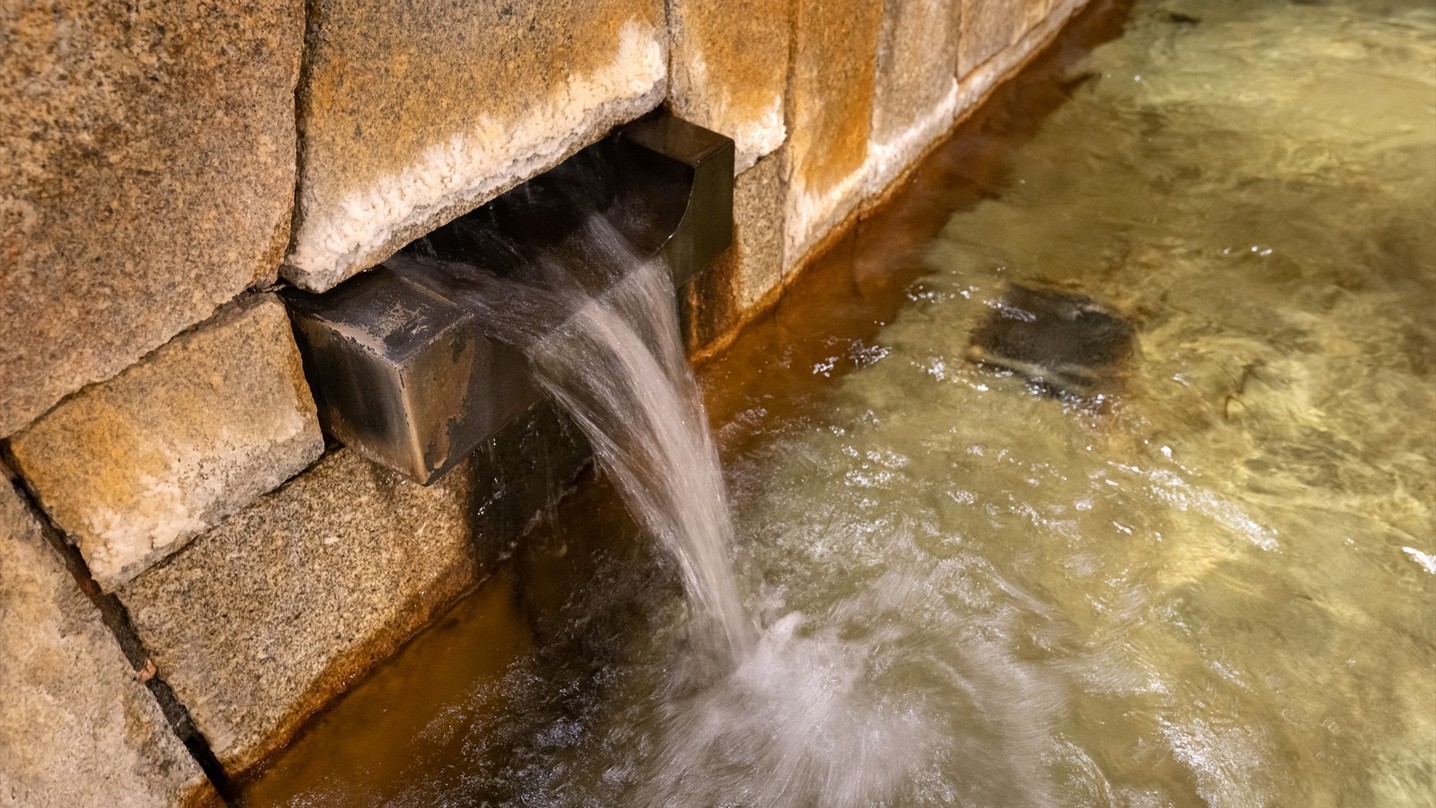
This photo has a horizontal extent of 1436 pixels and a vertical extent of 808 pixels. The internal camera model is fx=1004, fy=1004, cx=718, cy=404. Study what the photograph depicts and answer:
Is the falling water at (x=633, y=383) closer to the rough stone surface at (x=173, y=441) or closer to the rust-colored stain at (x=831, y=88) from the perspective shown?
the rough stone surface at (x=173, y=441)

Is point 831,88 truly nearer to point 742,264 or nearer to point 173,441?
point 742,264

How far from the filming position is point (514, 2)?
1.93m

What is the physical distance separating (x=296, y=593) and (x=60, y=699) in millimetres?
447

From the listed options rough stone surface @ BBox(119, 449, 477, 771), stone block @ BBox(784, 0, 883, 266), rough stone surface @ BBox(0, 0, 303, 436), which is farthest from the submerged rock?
rough stone surface @ BBox(0, 0, 303, 436)

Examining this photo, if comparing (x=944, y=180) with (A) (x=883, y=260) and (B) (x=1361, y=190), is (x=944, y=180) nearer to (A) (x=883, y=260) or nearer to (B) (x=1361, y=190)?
(A) (x=883, y=260)

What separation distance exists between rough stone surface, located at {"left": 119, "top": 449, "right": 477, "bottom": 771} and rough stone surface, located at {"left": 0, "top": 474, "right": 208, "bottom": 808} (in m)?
0.08

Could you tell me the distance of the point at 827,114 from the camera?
3191mm

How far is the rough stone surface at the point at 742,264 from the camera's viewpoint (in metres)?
2.93

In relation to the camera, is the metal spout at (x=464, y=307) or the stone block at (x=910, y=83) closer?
the metal spout at (x=464, y=307)

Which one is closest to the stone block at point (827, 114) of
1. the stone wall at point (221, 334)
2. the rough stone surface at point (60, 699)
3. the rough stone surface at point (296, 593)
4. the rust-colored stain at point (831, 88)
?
the rust-colored stain at point (831, 88)

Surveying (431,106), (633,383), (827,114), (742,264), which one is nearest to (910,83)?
(827,114)

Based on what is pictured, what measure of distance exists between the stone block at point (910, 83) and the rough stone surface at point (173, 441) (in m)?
2.32

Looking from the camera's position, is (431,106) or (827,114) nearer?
(431,106)

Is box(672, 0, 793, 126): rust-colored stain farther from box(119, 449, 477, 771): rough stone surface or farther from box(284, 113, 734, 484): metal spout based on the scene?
box(119, 449, 477, 771): rough stone surface
